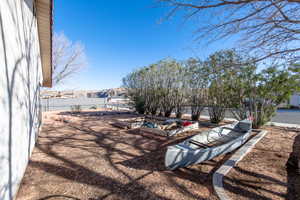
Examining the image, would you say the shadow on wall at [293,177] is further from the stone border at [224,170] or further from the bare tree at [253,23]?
the bare tree at [253,23]

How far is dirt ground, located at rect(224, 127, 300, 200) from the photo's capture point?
227cm

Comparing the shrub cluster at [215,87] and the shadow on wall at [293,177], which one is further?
the shrub cluster at [215,87]

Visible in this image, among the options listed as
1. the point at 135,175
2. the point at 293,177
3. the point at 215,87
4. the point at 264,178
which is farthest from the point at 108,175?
the point at 215,87

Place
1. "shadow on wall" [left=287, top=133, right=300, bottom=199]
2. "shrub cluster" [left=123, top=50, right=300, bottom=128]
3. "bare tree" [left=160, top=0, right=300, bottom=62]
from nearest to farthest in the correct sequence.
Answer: "shadow on wall" [left=287, top=133, right=300, bottom=199]
"bare tree" [left=160, top=0, right=300, bottom=62]
"shrub cluster" [left=123, top=50, right=300, bottom=128]

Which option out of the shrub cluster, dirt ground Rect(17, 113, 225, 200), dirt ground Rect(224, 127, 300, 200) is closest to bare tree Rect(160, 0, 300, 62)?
the shrub cluster

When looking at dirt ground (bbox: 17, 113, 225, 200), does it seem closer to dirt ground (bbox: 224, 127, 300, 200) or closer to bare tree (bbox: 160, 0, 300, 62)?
dirt ground (bbox: 224, 127, 300, 200)

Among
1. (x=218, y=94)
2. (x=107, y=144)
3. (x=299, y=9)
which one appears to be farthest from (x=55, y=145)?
(x=218, y=94)

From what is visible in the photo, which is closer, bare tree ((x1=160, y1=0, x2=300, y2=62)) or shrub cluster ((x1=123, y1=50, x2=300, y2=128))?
bare tree ((x1=160, y1=0, x2=300, y2=62))

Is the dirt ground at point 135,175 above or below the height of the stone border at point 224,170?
below

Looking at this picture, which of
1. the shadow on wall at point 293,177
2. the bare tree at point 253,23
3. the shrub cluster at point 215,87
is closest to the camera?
the shadow on wall at point 293,177

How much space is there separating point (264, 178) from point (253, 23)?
328 cm

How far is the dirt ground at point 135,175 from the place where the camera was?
2.31 metres

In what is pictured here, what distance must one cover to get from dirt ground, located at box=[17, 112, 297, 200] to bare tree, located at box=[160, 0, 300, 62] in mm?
2642

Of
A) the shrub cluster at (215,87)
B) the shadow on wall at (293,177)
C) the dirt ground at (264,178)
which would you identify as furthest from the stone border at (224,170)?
the shrub cluster at (215,87)
